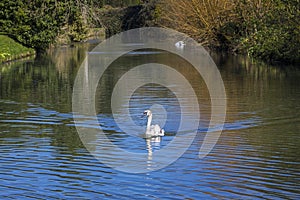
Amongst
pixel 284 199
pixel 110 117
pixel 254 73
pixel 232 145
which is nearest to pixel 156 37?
pixel 254 73

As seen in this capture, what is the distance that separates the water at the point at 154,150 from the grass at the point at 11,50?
12.7 meters

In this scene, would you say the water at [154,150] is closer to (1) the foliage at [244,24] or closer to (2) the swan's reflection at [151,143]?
(2) the swan's reflection at [151,143]

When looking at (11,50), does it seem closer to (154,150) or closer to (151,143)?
(151,143)

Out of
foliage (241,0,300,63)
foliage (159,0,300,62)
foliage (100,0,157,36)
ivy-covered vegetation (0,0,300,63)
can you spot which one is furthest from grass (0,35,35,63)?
foliage (100,0,157,36)

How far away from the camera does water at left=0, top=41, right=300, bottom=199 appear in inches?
369

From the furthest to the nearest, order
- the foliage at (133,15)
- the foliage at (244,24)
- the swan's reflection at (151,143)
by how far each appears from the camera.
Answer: the foliage at (133,15), the foliage at (244,24), the swan's reflection at (151,143)

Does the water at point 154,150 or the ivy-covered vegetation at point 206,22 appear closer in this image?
the water at point 154,150

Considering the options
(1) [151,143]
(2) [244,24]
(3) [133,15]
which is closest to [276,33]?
(2) [244,24]

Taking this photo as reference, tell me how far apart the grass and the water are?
1270cm

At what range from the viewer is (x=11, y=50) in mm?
37531

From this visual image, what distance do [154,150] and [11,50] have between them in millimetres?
26699

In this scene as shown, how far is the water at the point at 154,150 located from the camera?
30.8ft

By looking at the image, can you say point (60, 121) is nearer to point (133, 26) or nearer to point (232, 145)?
point (232, 145)

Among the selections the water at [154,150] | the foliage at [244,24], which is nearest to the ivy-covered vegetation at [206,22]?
the foliage at [244,24]
